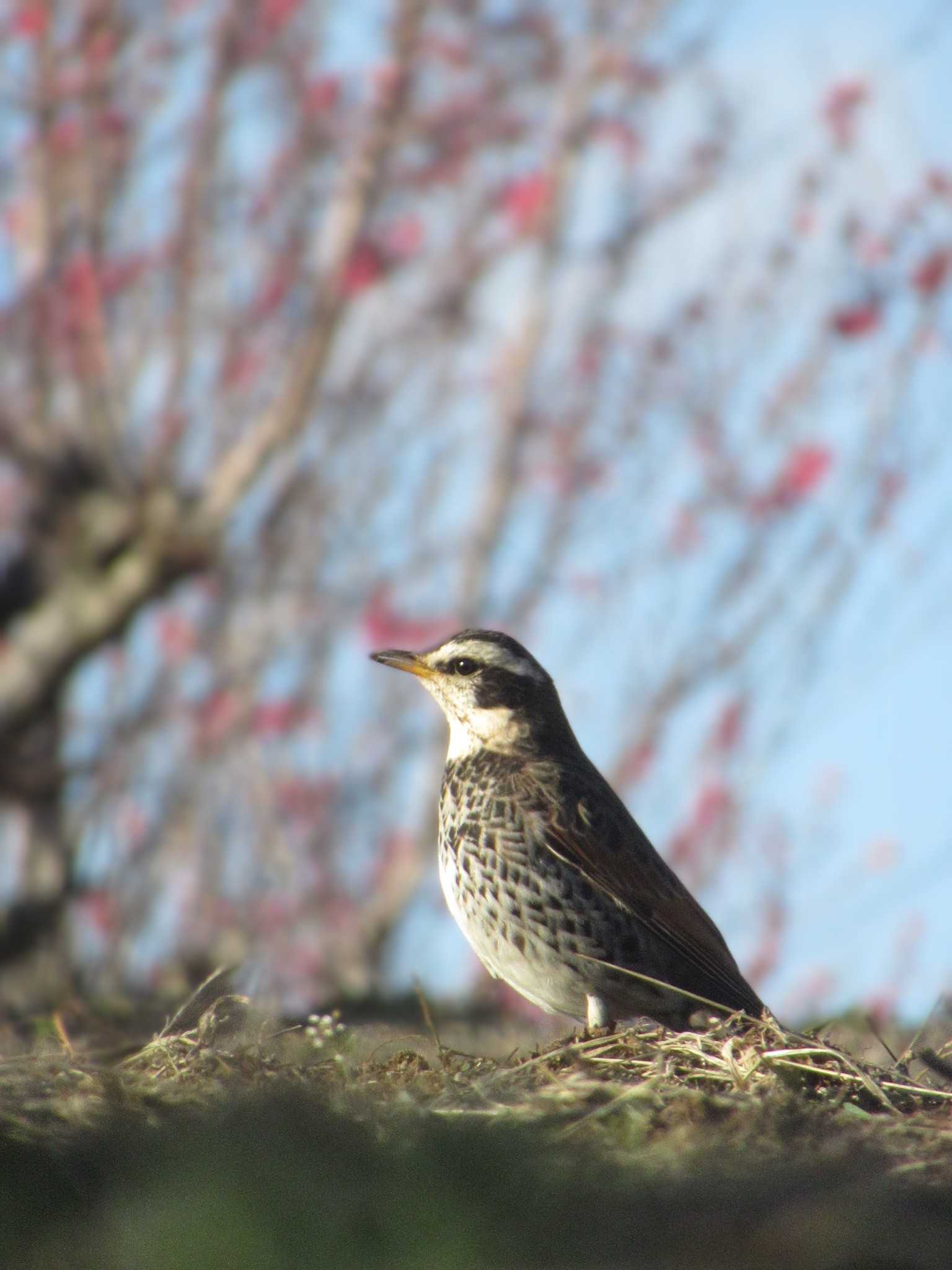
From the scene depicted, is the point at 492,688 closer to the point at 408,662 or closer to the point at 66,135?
the point at 408,662

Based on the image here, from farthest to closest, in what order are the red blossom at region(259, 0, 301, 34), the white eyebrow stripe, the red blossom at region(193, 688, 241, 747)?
the red blossom at region(193, 688, 241, 747) < the red blossom at region(259, 0, 301, 34) < the white eyebrow stripe

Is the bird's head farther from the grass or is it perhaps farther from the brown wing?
the grass

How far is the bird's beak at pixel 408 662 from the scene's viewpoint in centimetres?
577

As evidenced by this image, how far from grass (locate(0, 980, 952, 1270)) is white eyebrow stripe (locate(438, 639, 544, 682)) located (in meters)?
2.14

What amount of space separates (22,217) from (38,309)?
1244 mm

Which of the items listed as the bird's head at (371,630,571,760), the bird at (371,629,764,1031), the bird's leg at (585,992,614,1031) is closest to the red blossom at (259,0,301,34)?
the bird's head at (371,630,571,760)

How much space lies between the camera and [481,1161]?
7.48 feet

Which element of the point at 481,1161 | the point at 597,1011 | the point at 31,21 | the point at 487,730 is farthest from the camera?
the point at 31,21

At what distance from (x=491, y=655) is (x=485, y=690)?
5.0 inches

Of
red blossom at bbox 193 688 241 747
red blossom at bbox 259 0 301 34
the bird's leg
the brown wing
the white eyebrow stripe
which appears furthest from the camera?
red blossom at bbox 193 688 241 747

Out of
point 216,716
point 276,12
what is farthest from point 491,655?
point 276,12

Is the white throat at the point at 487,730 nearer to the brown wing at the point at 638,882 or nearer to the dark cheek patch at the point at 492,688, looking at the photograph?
the dark cheek patch at the point at 492,688

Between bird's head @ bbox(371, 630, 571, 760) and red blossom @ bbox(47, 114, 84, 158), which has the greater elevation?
red blossom @ bbox(47, 114, 84, 158)

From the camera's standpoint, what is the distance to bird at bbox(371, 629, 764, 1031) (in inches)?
191
